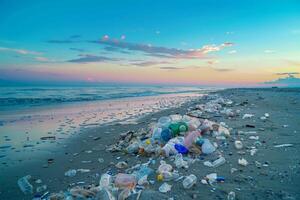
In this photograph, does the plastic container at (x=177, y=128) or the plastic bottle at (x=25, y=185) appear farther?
the plastic container at (x=177, y=128)

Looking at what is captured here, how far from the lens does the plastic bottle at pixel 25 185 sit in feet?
11.9

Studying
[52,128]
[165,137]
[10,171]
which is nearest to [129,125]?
[52,128]

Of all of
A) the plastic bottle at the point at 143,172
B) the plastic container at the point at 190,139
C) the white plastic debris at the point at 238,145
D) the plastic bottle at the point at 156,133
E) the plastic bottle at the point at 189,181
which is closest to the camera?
the plastic bottle at the point at 189,181

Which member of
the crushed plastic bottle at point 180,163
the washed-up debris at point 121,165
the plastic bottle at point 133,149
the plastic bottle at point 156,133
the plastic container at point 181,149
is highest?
the plastic bottle at point 156,133

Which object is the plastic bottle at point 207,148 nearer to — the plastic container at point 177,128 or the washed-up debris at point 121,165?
the plastic container at point 177,128

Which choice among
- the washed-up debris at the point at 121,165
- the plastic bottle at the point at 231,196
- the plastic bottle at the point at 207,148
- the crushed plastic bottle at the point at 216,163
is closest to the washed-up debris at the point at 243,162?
the crushed plastic bottle at the point at 216,163

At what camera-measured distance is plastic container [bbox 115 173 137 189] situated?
317 cm

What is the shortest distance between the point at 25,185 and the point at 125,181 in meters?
1.76

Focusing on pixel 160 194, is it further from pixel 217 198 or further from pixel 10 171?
pixel 10 171

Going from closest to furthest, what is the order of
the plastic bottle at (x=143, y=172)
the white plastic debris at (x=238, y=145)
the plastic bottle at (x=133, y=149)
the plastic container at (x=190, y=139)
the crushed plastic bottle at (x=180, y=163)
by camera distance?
the plastic bottle at (x=143, y=172)
the crushed plastic bottle at (x=180, y=163)
the plastic container at (x=190, y=139)
the white plastic debris at (x=238, y=145)
the plastic bottle at (x=133, y=149)

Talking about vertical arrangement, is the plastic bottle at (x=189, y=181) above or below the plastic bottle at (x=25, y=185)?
above

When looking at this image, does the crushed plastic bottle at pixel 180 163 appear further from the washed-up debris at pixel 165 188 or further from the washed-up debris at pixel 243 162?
the washed-up debris at pixel 243 162

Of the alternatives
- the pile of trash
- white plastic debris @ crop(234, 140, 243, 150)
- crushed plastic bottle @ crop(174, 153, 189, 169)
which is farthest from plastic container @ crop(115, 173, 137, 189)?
white plastic debris @ crop(234, 140, 243, 150)

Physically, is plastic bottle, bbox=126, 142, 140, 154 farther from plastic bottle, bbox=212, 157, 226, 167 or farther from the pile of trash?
plastic bottle, bbox=212, 157, 226, 167
